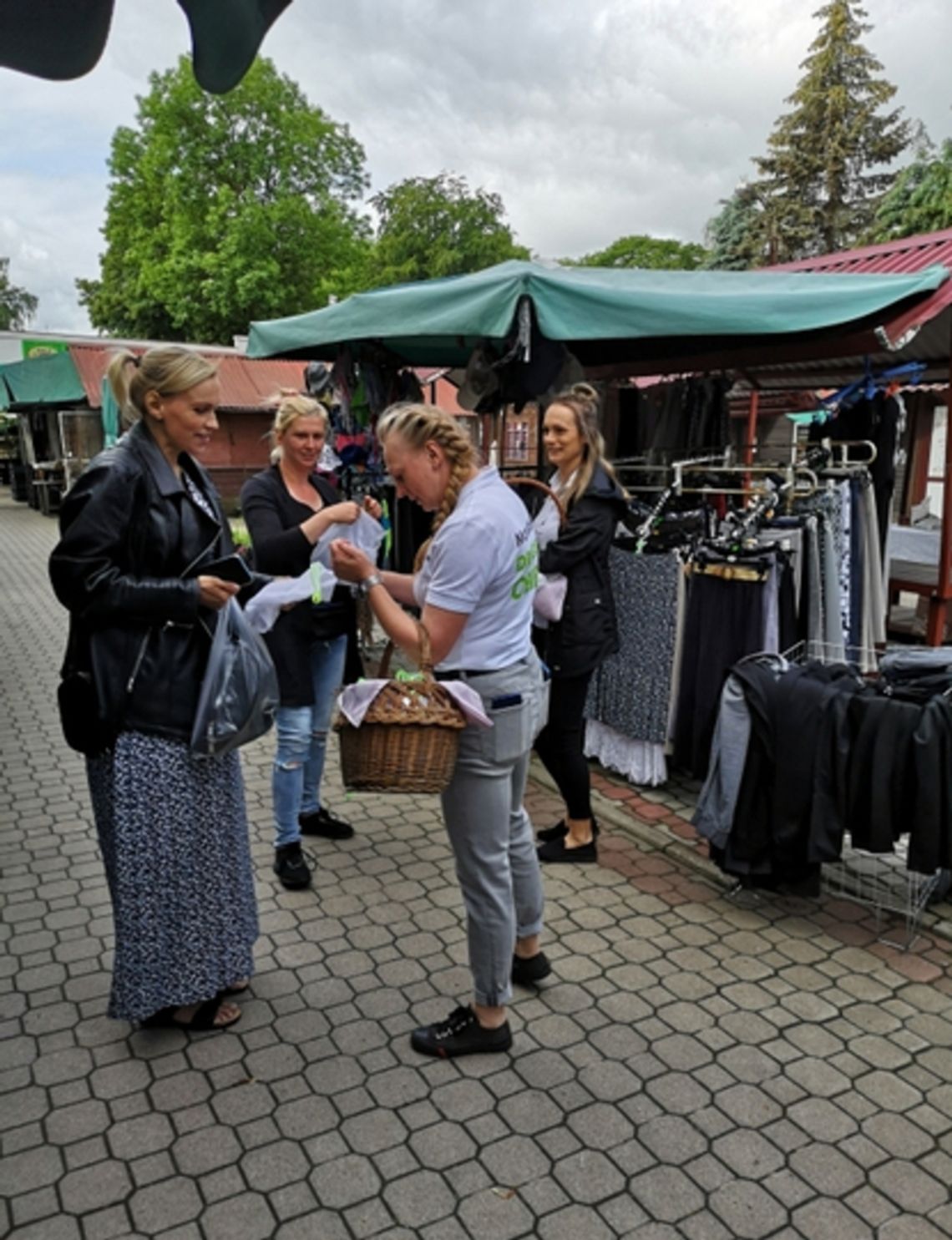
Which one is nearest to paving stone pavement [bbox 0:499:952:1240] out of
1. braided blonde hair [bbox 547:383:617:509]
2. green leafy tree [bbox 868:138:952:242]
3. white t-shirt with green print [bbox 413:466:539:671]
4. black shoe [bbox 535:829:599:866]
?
black shoe [bbox 535:829:599:866]

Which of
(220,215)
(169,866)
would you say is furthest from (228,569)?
(220,215)

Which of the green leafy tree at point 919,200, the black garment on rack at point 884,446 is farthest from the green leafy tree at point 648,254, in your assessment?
the black garment on rack at point 884,446

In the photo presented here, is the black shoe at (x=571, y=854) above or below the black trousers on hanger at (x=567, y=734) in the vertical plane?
below

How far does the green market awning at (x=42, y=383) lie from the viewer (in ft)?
58.4

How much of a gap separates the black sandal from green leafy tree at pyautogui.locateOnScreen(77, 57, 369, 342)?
91.5ft

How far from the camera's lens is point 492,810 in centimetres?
236

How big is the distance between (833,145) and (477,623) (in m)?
30.4

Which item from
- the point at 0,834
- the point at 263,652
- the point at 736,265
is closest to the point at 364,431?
the point at 0,834

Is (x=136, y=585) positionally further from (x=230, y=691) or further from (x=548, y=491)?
(x=548, y=491)

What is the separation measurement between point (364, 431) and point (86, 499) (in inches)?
170

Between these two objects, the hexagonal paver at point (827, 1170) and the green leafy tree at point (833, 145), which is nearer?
the hexagonal paver at point (827, 1170)

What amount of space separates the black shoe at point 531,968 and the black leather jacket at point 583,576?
1.20m

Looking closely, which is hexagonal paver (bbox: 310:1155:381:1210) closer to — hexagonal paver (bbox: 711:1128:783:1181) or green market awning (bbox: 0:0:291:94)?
hexagonal paver (bbox: 711:1128:783:1181)

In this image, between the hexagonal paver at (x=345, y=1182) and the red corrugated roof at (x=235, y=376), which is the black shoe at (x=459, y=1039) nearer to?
the hexagonal paver at (x=345, y=1182)
